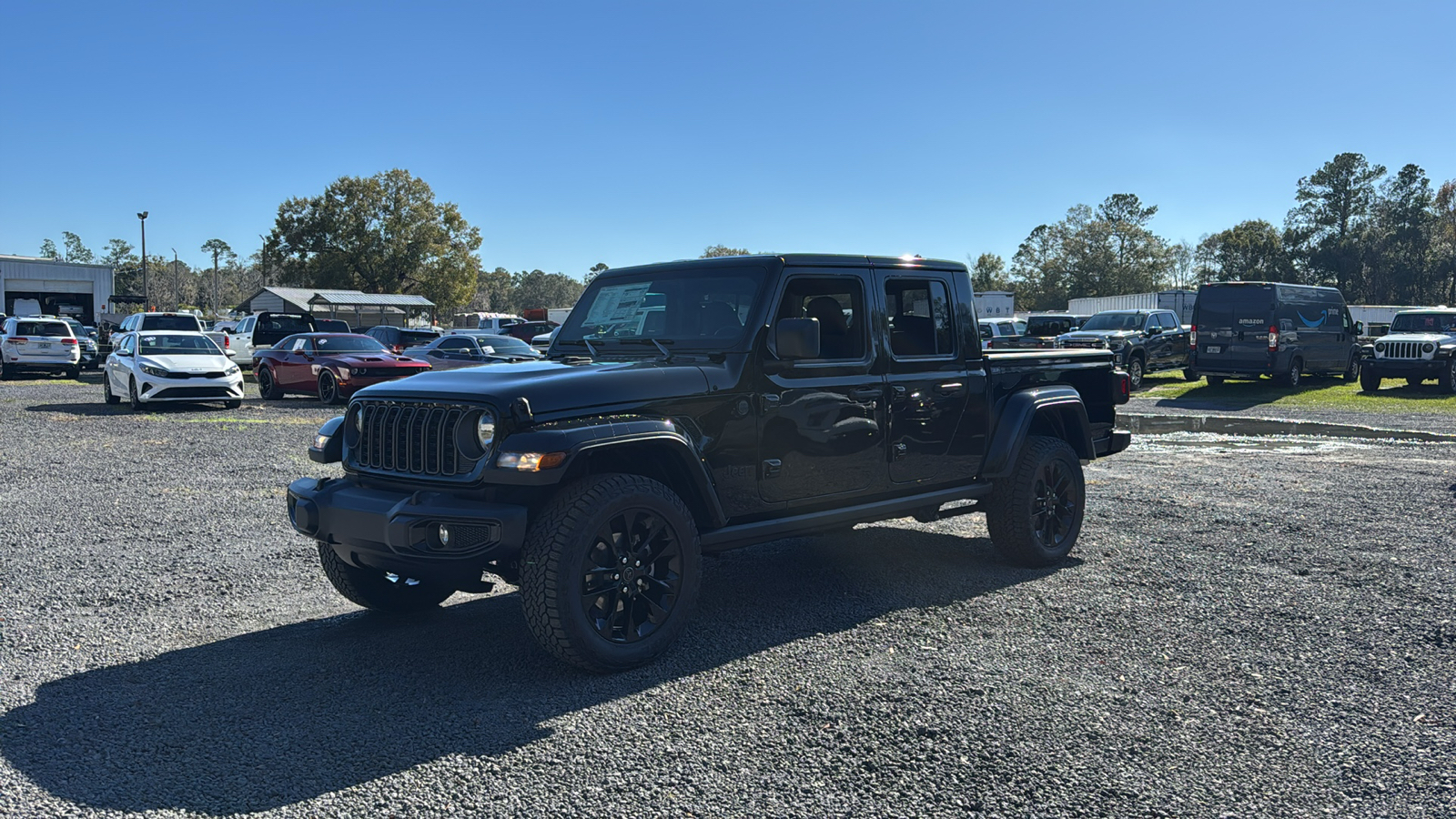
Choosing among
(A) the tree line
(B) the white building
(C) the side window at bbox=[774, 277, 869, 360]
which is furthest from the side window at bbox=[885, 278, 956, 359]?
(A) the tree line

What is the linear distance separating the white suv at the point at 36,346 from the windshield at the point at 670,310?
26.5 metres

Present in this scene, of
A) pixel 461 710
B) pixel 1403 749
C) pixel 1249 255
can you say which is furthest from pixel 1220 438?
pixel 1249 255

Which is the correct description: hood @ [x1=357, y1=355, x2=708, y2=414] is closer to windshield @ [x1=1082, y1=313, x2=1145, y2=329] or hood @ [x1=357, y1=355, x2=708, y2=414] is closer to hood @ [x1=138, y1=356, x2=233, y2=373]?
hood @ [x1=138, y1=356, x2=233, y2=373]

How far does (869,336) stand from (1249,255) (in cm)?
10159

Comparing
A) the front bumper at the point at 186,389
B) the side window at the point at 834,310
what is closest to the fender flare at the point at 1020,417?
the side window at the point at 834,310

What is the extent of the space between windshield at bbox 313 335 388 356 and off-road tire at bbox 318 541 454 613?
1645 cm

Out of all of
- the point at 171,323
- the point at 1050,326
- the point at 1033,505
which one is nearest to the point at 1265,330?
the point at 1050,326

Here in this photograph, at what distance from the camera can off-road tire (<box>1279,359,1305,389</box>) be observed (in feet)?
73.6

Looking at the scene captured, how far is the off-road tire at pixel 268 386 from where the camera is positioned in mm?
21375

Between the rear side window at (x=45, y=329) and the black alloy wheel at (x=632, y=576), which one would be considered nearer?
the black alloy wheel at (x=632, y=576)

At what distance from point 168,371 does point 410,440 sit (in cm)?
1594

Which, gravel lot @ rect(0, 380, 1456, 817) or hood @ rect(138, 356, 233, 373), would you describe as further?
hood @ rect(138, 356, 233, 373)

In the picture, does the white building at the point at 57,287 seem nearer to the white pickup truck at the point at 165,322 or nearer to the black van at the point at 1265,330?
the white pickup truck at the point at 165,322

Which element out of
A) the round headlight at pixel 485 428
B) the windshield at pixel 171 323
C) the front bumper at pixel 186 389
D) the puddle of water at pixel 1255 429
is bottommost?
the puddle of water at pixel 1255 429
